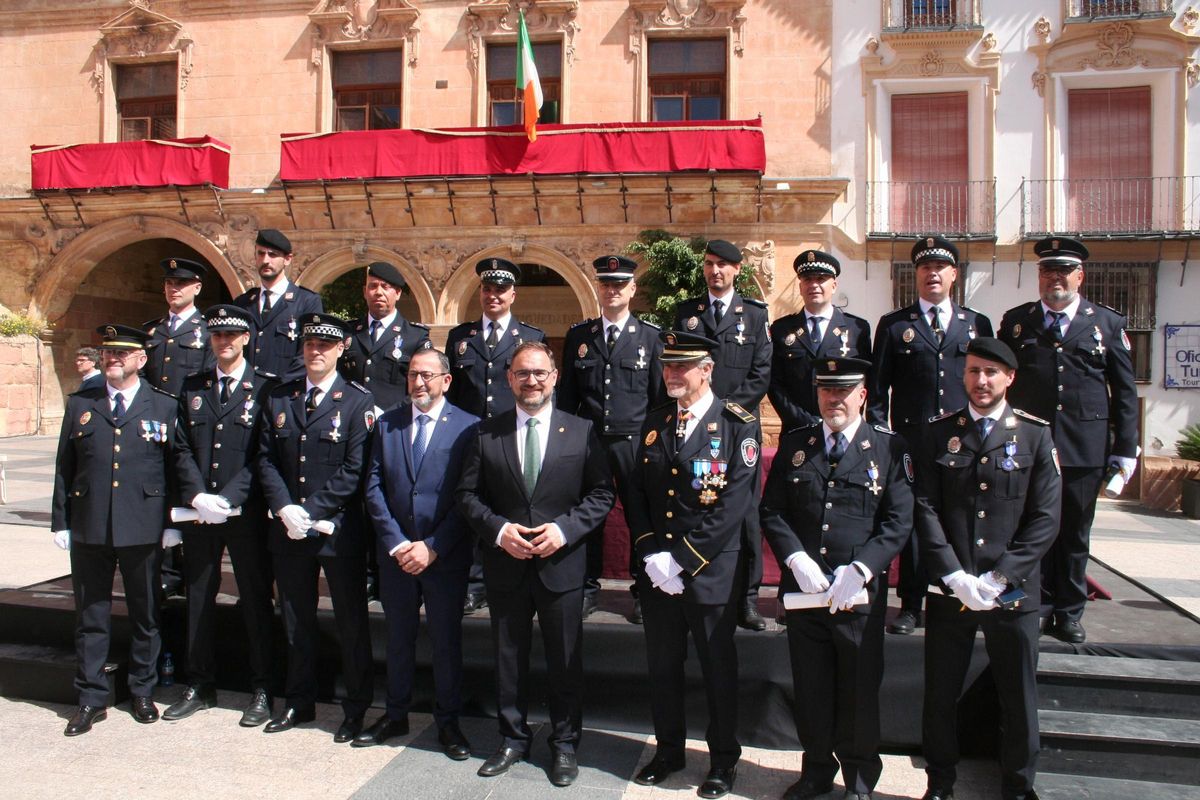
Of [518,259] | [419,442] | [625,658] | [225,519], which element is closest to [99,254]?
[518,259]

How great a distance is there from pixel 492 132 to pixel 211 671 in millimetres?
12252

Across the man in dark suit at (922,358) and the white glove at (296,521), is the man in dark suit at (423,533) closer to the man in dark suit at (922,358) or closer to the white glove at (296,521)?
the white glove at (296,521)

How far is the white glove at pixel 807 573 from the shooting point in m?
3.39

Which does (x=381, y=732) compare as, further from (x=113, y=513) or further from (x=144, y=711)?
(x=113, y=513)

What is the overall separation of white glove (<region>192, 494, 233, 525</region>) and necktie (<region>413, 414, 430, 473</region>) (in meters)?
1.06

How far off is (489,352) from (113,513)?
2191 mm

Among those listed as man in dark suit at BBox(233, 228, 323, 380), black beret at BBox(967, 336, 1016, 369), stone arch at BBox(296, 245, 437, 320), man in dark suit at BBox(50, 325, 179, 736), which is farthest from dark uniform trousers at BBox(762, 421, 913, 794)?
stone arch at BBox(296, 245, 437, 320)

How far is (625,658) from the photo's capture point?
171 inches

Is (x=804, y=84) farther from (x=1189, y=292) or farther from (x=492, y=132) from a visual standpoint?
(x=1189, y=292)

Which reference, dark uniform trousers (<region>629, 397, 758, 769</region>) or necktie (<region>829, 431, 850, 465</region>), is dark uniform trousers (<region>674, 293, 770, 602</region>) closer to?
dark uniform trousers (<region>629, 397, 758, 769</region>)

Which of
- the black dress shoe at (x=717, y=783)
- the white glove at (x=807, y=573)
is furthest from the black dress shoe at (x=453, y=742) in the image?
the white glove at (x=807, y=573)

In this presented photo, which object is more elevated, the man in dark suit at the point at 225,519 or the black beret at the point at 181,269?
the black beret at the point at 181,269

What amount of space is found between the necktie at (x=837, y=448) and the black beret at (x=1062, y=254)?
1.55 m

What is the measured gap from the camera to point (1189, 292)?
14.4 m
